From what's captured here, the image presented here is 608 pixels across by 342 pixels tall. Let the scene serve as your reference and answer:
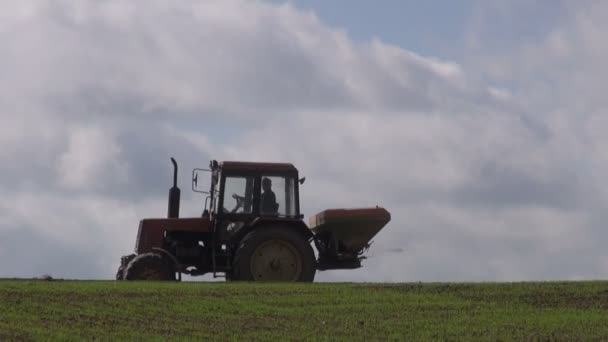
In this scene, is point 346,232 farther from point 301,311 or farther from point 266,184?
point 301,311

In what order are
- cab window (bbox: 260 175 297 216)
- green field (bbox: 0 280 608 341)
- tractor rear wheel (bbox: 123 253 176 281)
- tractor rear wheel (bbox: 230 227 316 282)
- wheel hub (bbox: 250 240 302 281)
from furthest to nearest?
1. cab window (bbox: 260 175 297 216)
2. wheel hub (bbox: 250 240 302 281)
3. tractor rear wheel (bbox: 230 227 316 282)
4. tractor rear wheel (bbox: 123 253 176 281)
5. green field (bbox: 0 280 608 341)

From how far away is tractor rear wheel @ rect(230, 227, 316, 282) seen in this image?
75.5 feet

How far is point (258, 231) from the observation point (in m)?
23.1

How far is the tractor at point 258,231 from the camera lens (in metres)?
23.2

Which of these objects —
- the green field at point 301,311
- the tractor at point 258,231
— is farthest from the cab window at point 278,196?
the green field at point 301,311

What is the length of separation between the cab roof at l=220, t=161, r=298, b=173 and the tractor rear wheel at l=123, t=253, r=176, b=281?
212 cm

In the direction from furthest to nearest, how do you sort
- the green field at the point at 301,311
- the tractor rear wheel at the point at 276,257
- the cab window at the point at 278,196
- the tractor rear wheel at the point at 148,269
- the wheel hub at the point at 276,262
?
the cab window at the point at 278,196 < the wheel hub at the point at 276,262 < the tractor rear wheel at the point at 276,257 < the tractor rear wheel at the point at 148,269 < the green field at the point at 301,311

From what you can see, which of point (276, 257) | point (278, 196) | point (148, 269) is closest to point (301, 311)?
point (276, 257)

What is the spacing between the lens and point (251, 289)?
19.7 metres

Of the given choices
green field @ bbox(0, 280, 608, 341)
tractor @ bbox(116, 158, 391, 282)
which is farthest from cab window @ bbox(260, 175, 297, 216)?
green field @ bbox(0, 280, 608, 341)

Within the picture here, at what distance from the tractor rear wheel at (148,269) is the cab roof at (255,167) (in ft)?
6.97

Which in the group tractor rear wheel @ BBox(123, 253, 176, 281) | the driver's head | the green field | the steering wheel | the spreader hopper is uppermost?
the driver's head

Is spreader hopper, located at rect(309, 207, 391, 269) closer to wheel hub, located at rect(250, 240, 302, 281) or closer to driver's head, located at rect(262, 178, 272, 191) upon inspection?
wheel hub, located at rect(250, 240, 302, 281)

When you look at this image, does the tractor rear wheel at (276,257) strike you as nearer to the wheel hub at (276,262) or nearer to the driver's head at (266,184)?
the wheel hub at (276,262)
